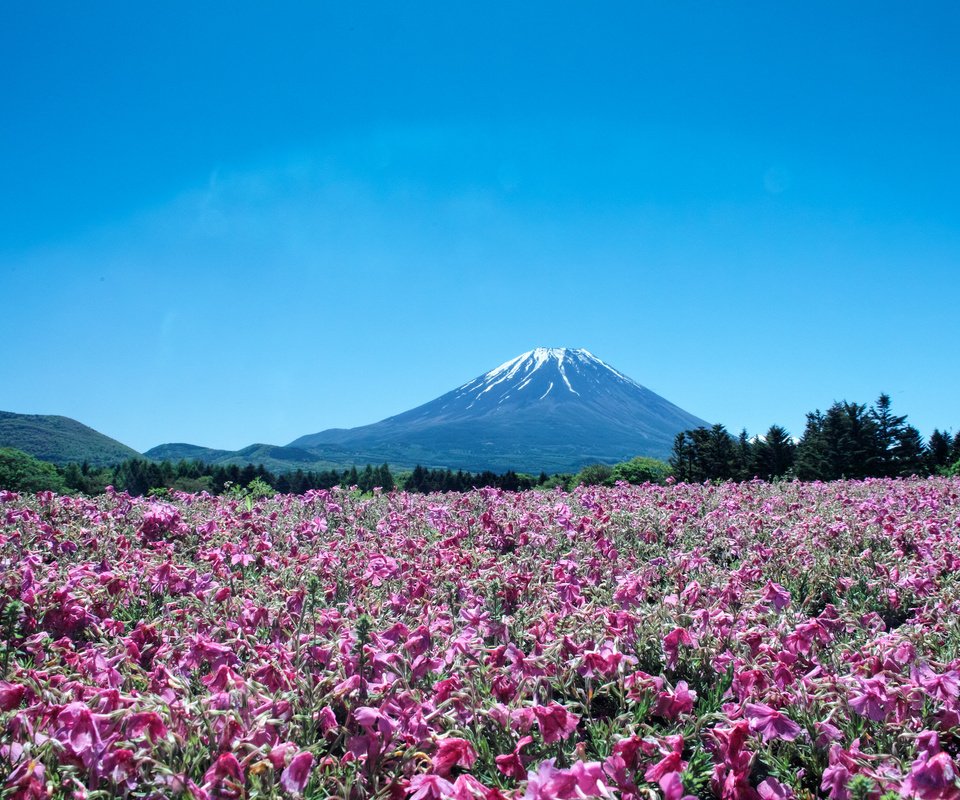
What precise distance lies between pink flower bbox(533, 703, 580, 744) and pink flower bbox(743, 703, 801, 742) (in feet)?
1.99

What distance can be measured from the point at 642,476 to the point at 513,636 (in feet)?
207

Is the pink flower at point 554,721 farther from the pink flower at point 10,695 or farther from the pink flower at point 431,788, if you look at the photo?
the pink flower at point 10,695

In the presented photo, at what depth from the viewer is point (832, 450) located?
47000 mm

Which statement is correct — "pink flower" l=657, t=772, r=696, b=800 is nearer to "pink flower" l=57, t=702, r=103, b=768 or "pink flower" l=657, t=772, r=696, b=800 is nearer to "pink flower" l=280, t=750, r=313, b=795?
"pink flower" l=280, t=750, r=313, b=795

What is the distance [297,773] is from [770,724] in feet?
4.90

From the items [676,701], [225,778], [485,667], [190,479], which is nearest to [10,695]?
[225,778]

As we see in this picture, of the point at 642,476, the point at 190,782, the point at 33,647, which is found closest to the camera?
the point at 190,782

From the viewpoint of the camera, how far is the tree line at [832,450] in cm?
4552

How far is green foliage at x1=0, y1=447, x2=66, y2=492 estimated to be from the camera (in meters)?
44.0

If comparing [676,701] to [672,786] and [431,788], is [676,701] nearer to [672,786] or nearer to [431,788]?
[672,786]

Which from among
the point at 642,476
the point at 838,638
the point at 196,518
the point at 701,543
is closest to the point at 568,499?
the point at 701,543

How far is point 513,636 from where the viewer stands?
334 cm

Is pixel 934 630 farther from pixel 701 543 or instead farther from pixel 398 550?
pixel 398 550

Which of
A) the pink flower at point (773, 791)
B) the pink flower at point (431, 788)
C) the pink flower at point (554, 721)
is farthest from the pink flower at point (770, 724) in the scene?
the pink flower at point (431, 788)
